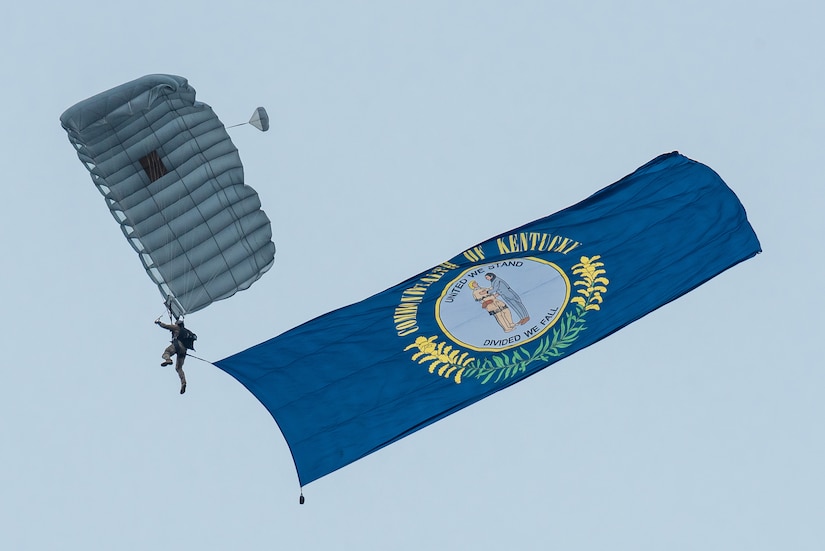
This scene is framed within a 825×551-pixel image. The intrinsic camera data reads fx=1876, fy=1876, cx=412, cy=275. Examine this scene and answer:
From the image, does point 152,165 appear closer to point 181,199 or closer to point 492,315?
point 181,199

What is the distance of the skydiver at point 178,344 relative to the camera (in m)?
27.0

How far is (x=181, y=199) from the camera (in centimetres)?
2672

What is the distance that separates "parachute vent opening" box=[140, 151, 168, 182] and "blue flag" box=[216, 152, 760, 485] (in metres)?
2.83

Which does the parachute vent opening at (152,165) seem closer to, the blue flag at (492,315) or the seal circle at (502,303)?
the blue flag at (492,315)

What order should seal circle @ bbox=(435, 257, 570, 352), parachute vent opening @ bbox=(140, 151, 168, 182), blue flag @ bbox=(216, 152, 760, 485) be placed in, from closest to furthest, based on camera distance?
blue flag @ bbox=(216, 152, 760, 485)
parachute vent opening @ bbox=(140, 151, 168, 182)
seal circle @ bbox=(435, 257, 570, 352)

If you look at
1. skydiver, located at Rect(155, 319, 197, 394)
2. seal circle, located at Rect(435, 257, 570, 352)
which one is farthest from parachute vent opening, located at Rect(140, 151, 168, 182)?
seal circle, located at Rect(435, 257, 570, 352)

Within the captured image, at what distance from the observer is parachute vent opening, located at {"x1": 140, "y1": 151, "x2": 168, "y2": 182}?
26.7 m

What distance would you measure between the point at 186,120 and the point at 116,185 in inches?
53.5

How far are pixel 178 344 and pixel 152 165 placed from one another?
2.61 meters

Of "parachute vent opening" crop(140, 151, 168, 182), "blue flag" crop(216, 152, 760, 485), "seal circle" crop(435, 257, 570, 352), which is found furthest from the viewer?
"seal circle" crop(435, 257, 570, 352)

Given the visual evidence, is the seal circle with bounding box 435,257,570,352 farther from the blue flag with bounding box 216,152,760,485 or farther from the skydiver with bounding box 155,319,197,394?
the skydiver with bounding box 155,319,197,394

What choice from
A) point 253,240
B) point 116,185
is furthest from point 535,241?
point 116,185

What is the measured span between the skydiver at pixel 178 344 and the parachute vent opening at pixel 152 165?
2088 mm

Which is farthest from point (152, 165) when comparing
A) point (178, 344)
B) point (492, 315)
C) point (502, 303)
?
point (502, 303)
